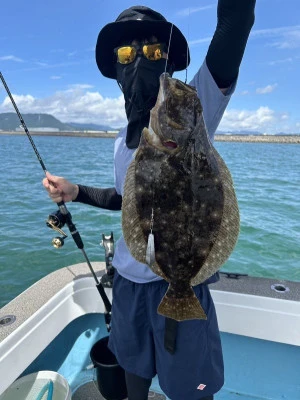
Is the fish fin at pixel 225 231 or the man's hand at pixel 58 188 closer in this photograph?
the fish fin at pixel 225 231

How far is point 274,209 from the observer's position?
14109mm

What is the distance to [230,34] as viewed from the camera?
1820mm

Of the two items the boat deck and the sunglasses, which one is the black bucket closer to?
the boat deck

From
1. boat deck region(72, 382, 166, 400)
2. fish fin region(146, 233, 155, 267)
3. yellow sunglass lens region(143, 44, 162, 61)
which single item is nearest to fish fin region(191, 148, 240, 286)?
fish fin region(146, 233, 155, 267)

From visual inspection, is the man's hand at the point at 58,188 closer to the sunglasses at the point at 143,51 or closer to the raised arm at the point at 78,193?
the raised arm at the point at 78,193

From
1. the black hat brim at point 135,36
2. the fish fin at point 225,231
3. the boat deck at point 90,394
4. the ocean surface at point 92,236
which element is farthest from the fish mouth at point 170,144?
the ocean surface at point 92,236

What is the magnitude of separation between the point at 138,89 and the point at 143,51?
9.6 inches

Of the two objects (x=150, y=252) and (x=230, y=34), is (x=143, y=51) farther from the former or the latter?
(x=150, y=252)

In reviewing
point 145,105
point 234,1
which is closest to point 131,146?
point 145,105

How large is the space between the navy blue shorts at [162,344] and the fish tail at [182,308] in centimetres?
27

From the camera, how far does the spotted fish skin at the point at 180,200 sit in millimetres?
1784

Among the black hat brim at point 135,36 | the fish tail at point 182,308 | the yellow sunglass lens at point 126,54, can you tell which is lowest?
the fish tail at point 182,308

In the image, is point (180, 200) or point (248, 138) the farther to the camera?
point (248, 138)

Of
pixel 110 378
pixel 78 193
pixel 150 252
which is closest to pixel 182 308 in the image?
pixel 150 252
